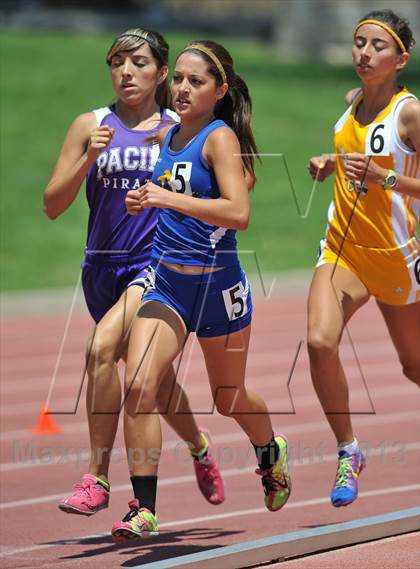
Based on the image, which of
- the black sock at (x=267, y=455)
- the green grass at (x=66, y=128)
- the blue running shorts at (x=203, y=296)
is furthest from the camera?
the green grass at (x=66, y=128)

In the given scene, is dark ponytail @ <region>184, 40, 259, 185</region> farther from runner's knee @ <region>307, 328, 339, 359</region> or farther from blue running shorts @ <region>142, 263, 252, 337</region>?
runner's knee @ <region>307, 328, 339, 359</region>

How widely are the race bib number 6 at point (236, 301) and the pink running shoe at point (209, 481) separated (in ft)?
4.50

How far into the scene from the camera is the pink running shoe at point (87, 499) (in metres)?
5.99

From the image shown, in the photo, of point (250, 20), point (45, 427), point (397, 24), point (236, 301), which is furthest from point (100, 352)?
point (250, 20)

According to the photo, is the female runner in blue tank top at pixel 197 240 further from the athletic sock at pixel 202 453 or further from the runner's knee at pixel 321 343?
the athletic sock at pixel 202 453

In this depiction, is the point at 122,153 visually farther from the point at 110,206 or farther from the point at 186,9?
the point at 186,9

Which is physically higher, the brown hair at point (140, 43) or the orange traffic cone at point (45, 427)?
the brown hair at point (140, 43)

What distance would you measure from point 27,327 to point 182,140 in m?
9.33

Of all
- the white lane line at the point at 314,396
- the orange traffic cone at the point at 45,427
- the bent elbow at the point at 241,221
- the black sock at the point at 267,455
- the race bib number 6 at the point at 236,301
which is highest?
the bent elbow at the point at 241,221

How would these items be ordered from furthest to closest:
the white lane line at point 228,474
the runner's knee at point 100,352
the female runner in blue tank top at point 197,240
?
the white lane line at point 228,474 → the runner's knee at point 100,352 → the female runner in blue tank top at point 197,240

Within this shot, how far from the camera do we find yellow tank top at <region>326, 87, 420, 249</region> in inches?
257

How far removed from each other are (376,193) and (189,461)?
3123 mm

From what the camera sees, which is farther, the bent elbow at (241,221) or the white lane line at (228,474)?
the white lane line at (228,474)

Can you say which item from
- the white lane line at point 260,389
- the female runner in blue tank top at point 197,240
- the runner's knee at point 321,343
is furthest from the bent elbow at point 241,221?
the white lane line at point 260,389
